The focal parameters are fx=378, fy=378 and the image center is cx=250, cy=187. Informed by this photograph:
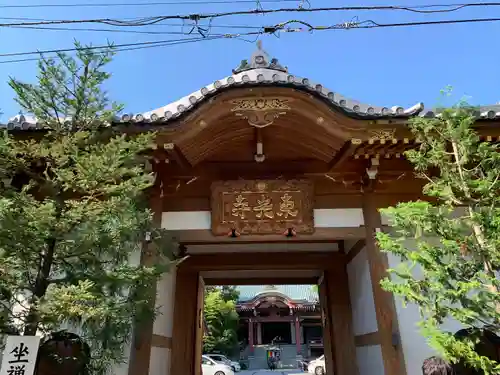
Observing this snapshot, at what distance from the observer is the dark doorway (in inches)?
1106

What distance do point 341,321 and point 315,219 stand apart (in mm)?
2303

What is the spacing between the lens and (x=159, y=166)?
5215 mm

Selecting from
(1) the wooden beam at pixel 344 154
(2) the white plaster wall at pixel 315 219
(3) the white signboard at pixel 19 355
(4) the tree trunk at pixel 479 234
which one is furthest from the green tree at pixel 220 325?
(4) the tree trunk at pixel 479 234

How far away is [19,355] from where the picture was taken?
306cm

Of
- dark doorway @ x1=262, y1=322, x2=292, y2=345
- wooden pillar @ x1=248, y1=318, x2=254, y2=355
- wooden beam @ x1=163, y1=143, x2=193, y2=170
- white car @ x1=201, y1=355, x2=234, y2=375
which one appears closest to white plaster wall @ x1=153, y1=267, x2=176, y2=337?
wooden beam @ x1=163, y1=143, x2=193, y2=170

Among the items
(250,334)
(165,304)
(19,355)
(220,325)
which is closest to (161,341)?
(165,304)

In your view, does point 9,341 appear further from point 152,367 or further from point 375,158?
point 375,158

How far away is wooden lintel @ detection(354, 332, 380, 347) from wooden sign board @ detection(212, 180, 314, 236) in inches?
64.5

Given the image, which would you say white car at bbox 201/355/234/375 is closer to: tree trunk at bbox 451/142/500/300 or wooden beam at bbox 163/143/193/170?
wooden beam at bbox 163/143/193/170

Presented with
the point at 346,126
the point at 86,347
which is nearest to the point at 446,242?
the point at 346,126

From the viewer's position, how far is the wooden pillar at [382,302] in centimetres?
446

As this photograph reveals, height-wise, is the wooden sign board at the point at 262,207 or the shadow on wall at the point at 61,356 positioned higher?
the wooden sign board at the point at 262,207

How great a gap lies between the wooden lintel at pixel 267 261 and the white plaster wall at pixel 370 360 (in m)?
1.49

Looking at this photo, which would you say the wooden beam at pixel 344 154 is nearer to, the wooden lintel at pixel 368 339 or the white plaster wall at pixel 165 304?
the wooden lintel at pixel 368 339
